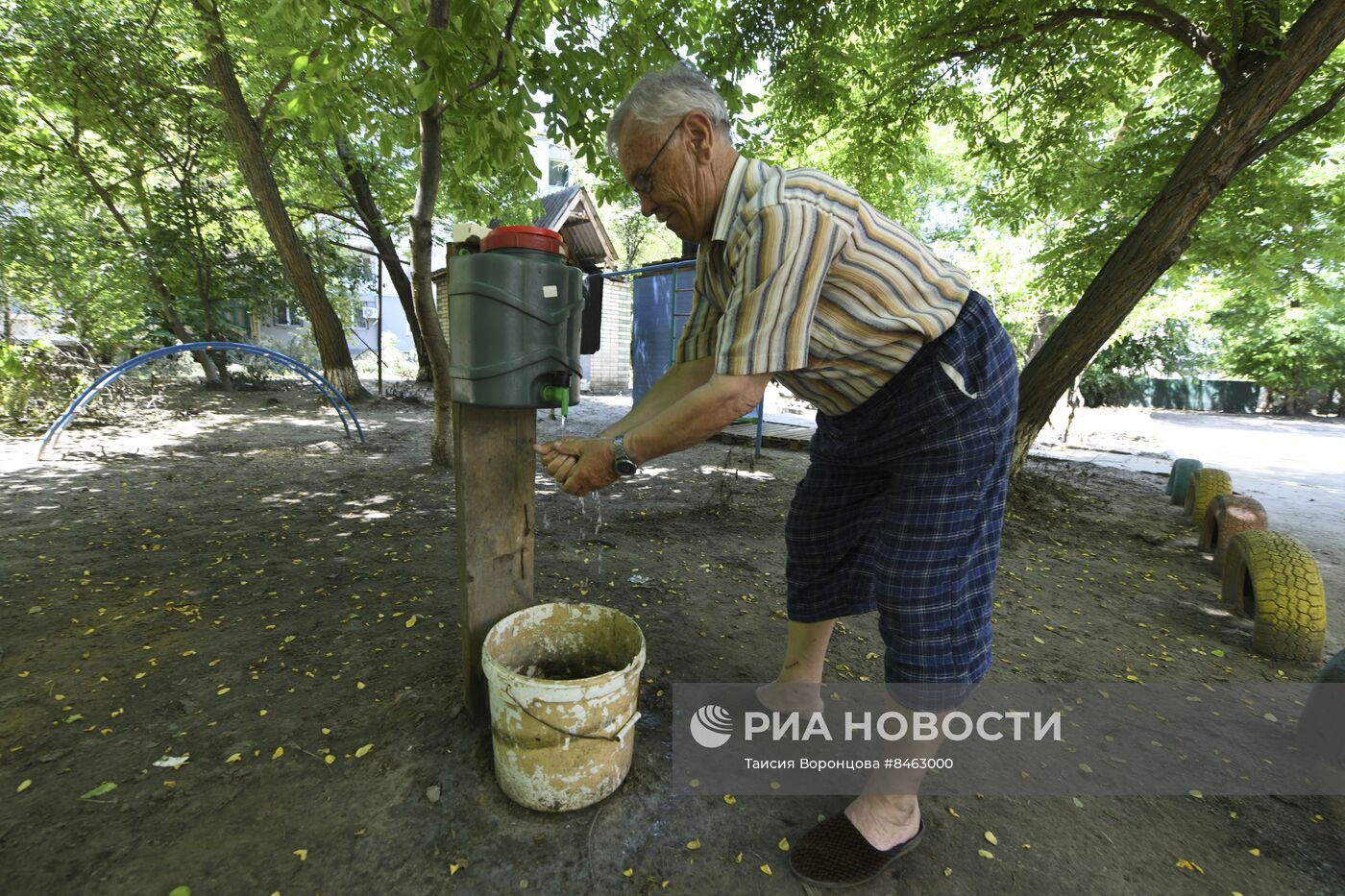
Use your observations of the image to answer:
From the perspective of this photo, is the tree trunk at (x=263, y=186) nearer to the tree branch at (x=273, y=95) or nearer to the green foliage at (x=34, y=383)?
the tree branch at (x=273, y=95)

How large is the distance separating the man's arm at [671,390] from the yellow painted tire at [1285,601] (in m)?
3.21

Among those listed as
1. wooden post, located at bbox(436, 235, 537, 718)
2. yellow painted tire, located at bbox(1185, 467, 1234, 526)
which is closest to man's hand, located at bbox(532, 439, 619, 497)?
wooden post, located at bbox(436, 235, 537, 718)

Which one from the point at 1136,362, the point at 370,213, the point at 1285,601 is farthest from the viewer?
the point at 1136,362

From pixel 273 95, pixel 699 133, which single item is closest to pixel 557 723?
pixel 699 133

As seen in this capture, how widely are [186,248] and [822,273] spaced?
12.1 m

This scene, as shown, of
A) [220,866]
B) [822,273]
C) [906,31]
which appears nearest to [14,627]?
[220,866]

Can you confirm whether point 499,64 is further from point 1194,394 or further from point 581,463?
point 1194,394

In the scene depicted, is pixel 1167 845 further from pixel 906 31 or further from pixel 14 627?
pixel 906 31

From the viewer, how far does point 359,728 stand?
1.97 metres

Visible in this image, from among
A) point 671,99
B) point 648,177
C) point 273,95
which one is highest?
point 273,95

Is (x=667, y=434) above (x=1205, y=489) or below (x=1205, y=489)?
above

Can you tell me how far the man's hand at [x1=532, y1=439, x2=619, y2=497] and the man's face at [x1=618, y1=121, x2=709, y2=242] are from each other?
571mm

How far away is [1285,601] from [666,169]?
3.63 metres

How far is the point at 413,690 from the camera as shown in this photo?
2.18 m
